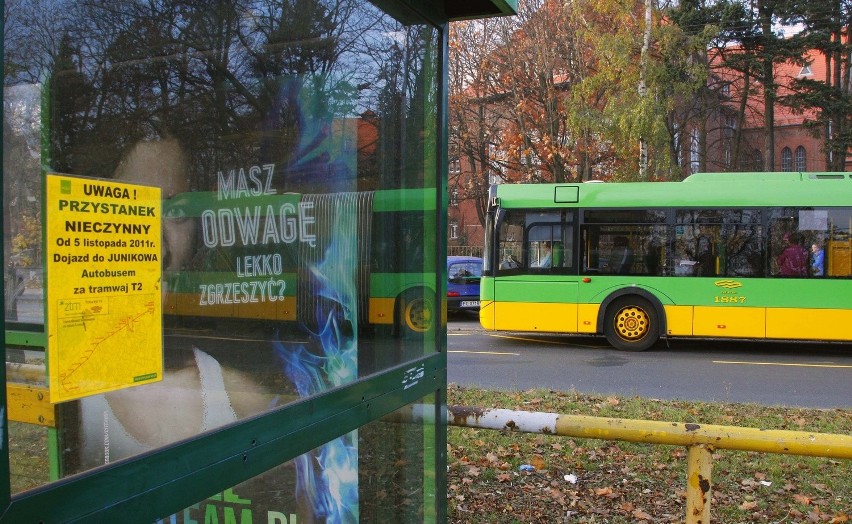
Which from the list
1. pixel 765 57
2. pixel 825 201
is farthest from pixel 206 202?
pixel 765 57

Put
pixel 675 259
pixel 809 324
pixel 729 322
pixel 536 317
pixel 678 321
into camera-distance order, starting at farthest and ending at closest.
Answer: pixel 536 317, pixel 675 259, pixel 678 321, pixel 729 322, pixel 809 324

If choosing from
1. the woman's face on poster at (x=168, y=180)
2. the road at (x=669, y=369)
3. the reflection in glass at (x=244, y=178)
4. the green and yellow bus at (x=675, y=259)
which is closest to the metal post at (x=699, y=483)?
the reflection in glass at (x=244, y=178)

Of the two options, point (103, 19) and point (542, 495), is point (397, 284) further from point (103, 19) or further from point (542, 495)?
point (542, 495)

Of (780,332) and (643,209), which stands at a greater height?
(643,209)

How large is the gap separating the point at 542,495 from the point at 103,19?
3.65m

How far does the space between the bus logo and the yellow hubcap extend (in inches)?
50.9

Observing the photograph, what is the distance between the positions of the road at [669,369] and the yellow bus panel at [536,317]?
39 centimetres

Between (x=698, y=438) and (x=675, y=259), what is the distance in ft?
32.5

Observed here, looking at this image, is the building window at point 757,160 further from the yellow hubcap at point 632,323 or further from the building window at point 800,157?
the yellow hubcap at point 632,323

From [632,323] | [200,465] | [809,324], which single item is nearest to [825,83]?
[809,324]

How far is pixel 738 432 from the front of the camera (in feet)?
9.36

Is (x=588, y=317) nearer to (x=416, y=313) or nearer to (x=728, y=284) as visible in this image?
(x=728, y=284)

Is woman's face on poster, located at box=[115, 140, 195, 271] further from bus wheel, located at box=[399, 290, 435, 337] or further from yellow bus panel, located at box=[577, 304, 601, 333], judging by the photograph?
yellow bus panel, located at box=[577, 304, 601, 333]

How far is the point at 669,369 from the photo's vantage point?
10367mm
